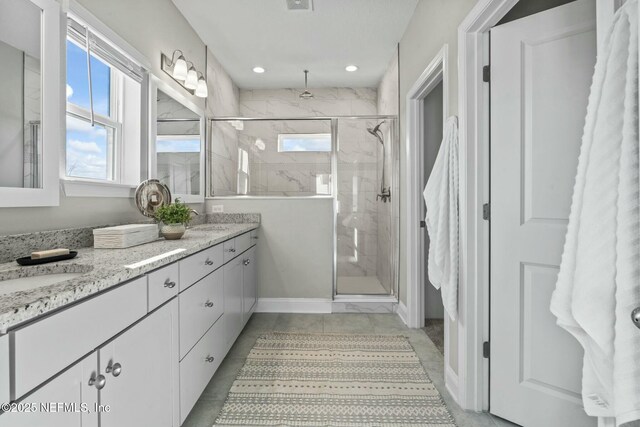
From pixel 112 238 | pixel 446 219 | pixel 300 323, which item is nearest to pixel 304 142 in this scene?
pixel 300 323

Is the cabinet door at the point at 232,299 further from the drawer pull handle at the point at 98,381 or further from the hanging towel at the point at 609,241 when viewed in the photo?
the hanging towel at the point at 609,241

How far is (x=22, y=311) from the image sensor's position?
68 cm

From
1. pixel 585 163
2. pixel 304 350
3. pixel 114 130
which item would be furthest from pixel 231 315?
pixel 585 163

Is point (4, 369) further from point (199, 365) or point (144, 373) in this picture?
point (199, 365)

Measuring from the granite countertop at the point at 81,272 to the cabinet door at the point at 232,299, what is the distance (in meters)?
0.49

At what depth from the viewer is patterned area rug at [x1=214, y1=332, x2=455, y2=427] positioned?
1659 millimetres

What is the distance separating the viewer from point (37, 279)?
1092mm

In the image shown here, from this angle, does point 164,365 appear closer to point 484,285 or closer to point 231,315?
point 231,315

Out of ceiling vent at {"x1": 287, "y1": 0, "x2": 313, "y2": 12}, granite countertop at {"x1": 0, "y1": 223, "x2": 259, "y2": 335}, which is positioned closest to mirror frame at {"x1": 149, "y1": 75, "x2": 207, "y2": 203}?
granite countertop at {"x1": 0, "y1": 223, "x2": 259, "y2": 335}

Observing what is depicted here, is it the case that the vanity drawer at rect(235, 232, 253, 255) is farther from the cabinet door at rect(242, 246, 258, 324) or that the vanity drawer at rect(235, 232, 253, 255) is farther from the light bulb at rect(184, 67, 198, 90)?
the light bulb at rect(184, 67, 198, 90)

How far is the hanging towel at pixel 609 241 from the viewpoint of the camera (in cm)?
79

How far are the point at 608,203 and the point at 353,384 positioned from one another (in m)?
1.63

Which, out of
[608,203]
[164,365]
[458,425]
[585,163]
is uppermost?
[585,163]

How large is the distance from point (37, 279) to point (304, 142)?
115 inches
